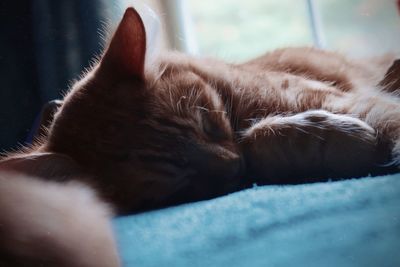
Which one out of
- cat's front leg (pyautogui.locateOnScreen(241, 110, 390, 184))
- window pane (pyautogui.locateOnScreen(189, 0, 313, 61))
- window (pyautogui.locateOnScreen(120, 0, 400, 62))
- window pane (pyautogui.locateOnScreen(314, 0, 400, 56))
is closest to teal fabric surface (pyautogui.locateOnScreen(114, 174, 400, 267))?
cat's front leg (pyautogui.locateOnScreen(241, 110, 390, 184))

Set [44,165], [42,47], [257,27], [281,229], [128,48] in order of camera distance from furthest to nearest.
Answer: [257,27] < [42,47] < [128,48] < [44,165] < [281,229]

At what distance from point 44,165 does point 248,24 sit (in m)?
1.23

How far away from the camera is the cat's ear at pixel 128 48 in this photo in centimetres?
87

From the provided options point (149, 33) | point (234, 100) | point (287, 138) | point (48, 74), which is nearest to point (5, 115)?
point (48, 74)

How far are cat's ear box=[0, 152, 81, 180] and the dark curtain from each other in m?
0.49

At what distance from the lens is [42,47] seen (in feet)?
4.63

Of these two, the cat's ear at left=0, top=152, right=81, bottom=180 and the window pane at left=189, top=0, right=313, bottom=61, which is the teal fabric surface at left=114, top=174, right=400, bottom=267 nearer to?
the cat's ear at left=0, top=152, right=81, bottom=180

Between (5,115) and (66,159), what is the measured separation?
1.63ft

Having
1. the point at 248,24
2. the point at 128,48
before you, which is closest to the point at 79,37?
the point at 128,48

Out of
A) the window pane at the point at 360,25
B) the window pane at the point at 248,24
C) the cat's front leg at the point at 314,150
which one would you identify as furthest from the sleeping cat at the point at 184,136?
the window pane at the point at 248,24

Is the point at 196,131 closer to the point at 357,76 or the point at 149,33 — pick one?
the point at 149,33

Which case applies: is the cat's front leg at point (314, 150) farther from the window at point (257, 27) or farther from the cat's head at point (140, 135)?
the window at point (257, 27)

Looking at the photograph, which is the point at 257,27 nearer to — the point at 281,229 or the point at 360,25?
the point at 360,25

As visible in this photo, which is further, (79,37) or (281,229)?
(79,37)
